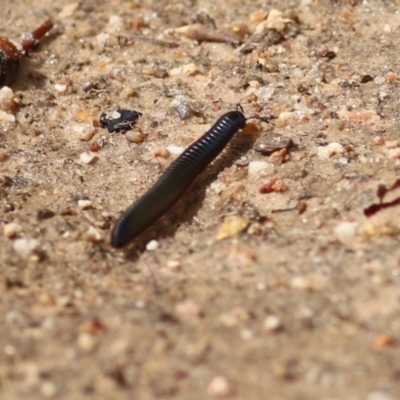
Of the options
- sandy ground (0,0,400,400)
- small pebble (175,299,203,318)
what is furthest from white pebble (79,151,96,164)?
small pebble (175,299,203,318)

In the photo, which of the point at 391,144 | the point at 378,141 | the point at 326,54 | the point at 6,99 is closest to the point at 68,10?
the point at 6,99

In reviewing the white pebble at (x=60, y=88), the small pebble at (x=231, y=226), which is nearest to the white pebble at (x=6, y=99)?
the white pebble at (x=60, y=88)

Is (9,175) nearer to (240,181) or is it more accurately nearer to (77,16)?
(240,181)

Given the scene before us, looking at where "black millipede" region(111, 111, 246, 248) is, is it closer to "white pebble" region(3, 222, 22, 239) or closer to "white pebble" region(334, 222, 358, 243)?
"white pebble" region(3, 222, 22, 239)

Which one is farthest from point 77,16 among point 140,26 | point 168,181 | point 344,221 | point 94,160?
point 344,221

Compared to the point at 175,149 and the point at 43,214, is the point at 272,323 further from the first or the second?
the point at 175,149

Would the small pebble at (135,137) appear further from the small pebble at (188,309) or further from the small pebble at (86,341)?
the small pebble at (86,341)
